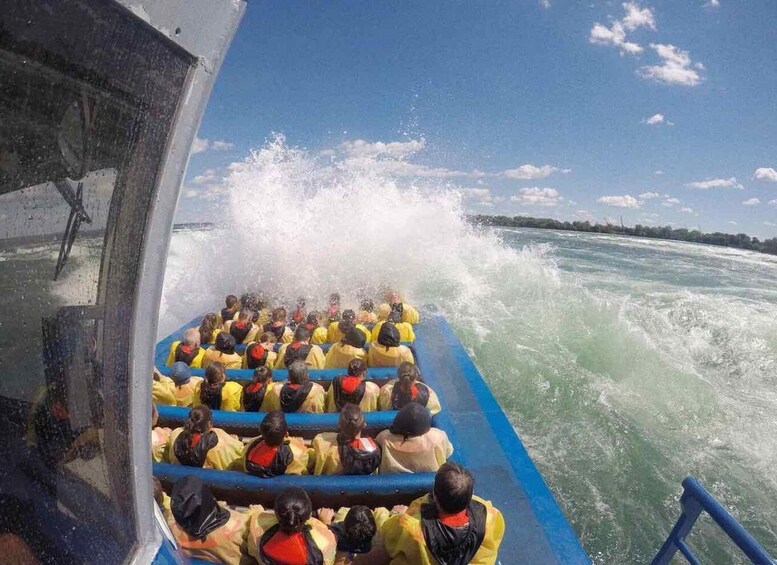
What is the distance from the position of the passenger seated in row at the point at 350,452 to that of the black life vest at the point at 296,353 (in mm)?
1767

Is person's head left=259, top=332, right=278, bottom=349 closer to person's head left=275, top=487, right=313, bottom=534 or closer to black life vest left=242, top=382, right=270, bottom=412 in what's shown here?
black life vest left=242, top=382, right=270, bottom=412

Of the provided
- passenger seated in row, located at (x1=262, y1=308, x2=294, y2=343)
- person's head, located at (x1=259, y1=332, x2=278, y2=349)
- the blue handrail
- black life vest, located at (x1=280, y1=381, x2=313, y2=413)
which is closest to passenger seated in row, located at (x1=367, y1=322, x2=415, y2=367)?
black life vest, located at (x1=280, y1=381, x2=313, y2=413)

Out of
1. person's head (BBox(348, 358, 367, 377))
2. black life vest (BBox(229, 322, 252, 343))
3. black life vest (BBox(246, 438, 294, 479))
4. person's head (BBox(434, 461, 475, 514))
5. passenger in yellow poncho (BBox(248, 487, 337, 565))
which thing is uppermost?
person's head (BBox(434, 461, 475, 514))

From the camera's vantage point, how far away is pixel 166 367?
535 cm

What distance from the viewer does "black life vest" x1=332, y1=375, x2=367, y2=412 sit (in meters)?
3.65

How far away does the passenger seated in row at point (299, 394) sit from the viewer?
365 cm

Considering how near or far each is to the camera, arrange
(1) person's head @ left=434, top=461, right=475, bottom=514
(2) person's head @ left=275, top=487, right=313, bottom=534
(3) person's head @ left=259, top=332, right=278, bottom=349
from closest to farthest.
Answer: (1) person's head @ left=434, top=461, right=475, bottom=514 → (2) person's head @ left=275, top=487, right=313, bottom=534 → (3) person's head @ left=259, top=332, right=278, bottom=349

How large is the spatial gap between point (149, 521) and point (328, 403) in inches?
113

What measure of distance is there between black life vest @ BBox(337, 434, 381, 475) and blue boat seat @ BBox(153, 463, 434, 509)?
7 cm

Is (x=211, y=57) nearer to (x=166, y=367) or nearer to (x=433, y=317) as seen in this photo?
(x=166, y=367)

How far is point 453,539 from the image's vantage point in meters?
1.92

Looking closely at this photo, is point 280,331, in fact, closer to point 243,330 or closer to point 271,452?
point 243,330

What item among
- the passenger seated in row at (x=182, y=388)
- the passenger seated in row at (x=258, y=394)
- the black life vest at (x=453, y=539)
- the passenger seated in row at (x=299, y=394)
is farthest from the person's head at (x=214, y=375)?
the black life vest at (x=453, y=539)

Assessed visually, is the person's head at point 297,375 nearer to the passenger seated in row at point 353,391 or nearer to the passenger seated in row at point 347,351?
the passenger seated in row at point 353,391
